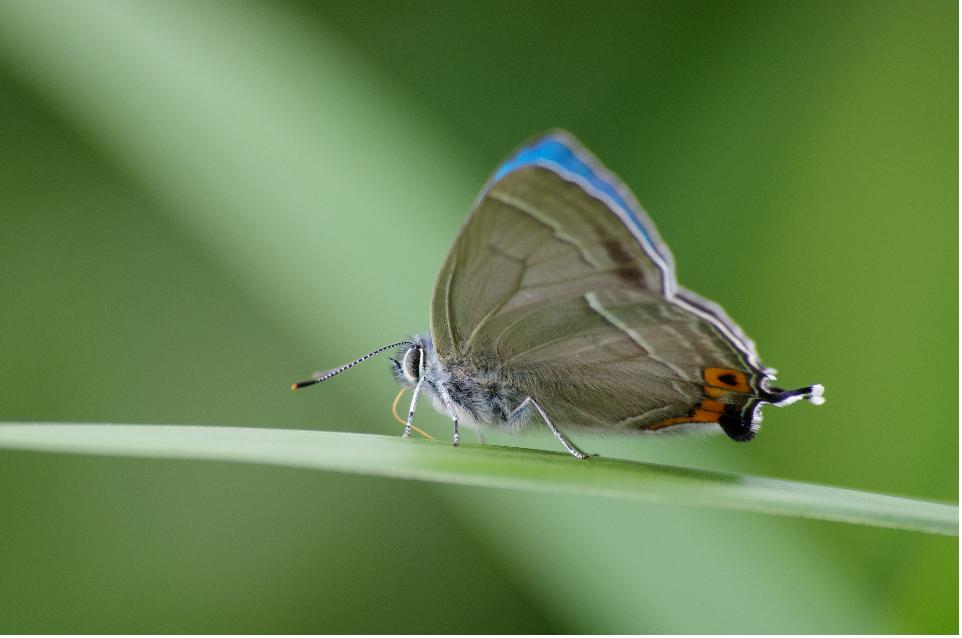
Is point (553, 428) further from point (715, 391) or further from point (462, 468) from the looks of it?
point (462, 468)

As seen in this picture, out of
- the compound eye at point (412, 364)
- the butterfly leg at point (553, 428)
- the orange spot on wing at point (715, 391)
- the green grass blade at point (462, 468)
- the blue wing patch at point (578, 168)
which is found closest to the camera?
the green grass blade at point (462, 468)

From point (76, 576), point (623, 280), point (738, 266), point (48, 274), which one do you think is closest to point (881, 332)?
point (738, 266)

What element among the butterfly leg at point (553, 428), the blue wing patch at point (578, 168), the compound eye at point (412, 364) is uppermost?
the blue wing patch at point (578, 168)

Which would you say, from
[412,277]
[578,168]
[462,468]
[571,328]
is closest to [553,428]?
[571,328]

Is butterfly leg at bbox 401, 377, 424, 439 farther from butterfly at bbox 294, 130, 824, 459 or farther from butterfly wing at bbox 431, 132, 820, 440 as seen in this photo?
butterfly wing at bbox 431, 132, 820, 440

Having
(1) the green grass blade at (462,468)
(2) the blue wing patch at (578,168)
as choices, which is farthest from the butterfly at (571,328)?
(1) the green grass blade at (462,468)

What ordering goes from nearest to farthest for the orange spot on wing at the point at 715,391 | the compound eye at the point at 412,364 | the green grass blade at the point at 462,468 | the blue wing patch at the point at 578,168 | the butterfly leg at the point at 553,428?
the green grass blade at the point at 462,468
the blue wing patch at the point at 578,168
the orange spot on wing at the point at 715,391
the butterfly leg at the point at 553,428
the compound eye at the point at 412,364

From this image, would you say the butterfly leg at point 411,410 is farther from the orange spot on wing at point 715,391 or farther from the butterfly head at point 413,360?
the orange spot on wing at point 715,391
